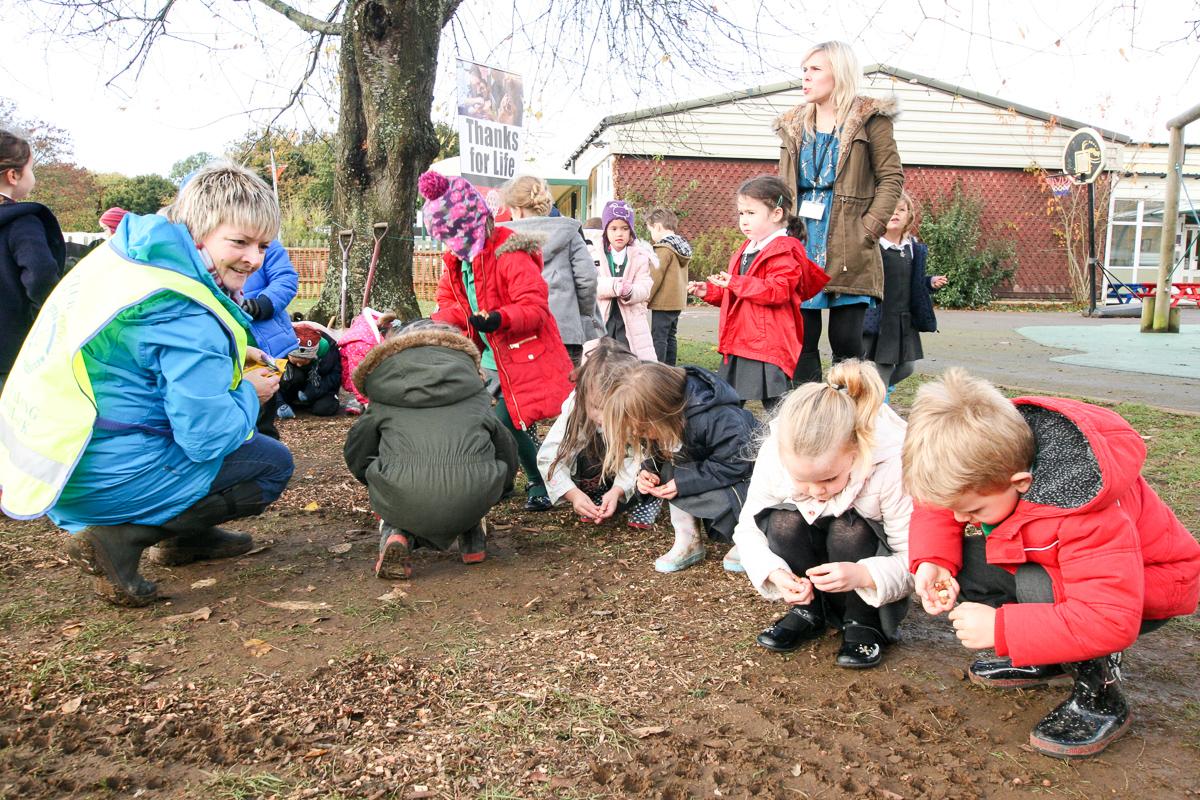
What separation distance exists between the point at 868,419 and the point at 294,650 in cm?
188

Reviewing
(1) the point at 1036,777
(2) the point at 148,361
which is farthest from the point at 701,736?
(2) the point at 148,361

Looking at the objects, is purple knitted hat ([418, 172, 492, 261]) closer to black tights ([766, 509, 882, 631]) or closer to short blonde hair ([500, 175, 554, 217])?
short blonde hair ([500, 175, 554, 217])

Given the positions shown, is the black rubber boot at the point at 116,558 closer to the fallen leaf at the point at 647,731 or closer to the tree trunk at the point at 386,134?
the fallen leaf at the point at 647,731

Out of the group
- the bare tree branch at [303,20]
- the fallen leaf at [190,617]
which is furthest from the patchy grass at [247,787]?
the bare tree branch at [303,20]

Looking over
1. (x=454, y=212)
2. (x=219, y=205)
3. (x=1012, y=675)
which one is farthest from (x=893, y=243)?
(x=219, y=205)

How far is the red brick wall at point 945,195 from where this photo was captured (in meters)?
21.5

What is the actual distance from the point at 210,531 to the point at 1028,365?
25.9 feet

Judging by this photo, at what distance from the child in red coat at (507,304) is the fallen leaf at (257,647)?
168 centimetres

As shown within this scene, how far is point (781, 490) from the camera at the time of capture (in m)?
2.78

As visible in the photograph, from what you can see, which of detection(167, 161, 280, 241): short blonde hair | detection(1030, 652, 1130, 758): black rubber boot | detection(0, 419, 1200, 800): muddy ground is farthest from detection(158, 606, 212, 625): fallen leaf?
detection(1030, 652, 1130, 758): black rubber boot

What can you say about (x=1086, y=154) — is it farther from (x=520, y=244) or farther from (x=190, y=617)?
(x=190, y=617)

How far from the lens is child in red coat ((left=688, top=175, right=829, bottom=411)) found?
4.23m

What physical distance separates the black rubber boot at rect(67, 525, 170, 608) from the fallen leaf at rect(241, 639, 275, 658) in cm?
50

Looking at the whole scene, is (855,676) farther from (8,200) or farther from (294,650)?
(8,200)
